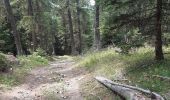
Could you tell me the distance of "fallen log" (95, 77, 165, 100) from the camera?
8193mm

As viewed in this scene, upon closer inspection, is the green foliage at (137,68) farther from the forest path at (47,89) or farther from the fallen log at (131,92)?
the forest path at (47,89)

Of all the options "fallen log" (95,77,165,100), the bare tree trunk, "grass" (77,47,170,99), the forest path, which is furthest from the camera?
the bare tree trunk

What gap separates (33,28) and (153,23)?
56.8 ft

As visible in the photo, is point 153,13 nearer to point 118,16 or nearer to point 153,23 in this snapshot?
point 153,23

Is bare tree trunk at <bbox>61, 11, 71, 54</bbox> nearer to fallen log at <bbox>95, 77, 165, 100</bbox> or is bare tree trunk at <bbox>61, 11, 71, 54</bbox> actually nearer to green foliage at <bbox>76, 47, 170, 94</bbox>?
green foliage at <bbox>76, 47, 170, 94</bbox>

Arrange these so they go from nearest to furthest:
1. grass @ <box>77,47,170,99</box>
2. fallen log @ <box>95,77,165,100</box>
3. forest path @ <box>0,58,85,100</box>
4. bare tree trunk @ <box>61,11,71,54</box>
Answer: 1. fallen log @ <box>95,77,165,100</box>
2. grass @ <box>77,47,170,99</box>
3. forest path @ <box>0,58,85,100</box>
4. bare tree trunk @ <box>61,11,71,54</box>

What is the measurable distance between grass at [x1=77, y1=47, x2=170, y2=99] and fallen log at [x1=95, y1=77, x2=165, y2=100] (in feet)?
1.71

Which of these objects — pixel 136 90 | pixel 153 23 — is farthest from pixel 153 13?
pixel 136 90

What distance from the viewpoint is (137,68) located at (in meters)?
11.2

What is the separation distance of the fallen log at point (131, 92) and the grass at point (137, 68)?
1.71 feet

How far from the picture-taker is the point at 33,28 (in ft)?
89.2

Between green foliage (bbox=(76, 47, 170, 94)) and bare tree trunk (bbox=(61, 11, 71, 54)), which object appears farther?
bare tree trunk (bbox=(61, 11, 71, 54))

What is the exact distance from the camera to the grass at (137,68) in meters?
9.51

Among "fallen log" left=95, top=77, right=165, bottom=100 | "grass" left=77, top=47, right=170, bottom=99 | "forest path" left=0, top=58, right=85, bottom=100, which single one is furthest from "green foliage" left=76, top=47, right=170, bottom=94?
"forest path" left=0, top=58, right=85, bottom=100
